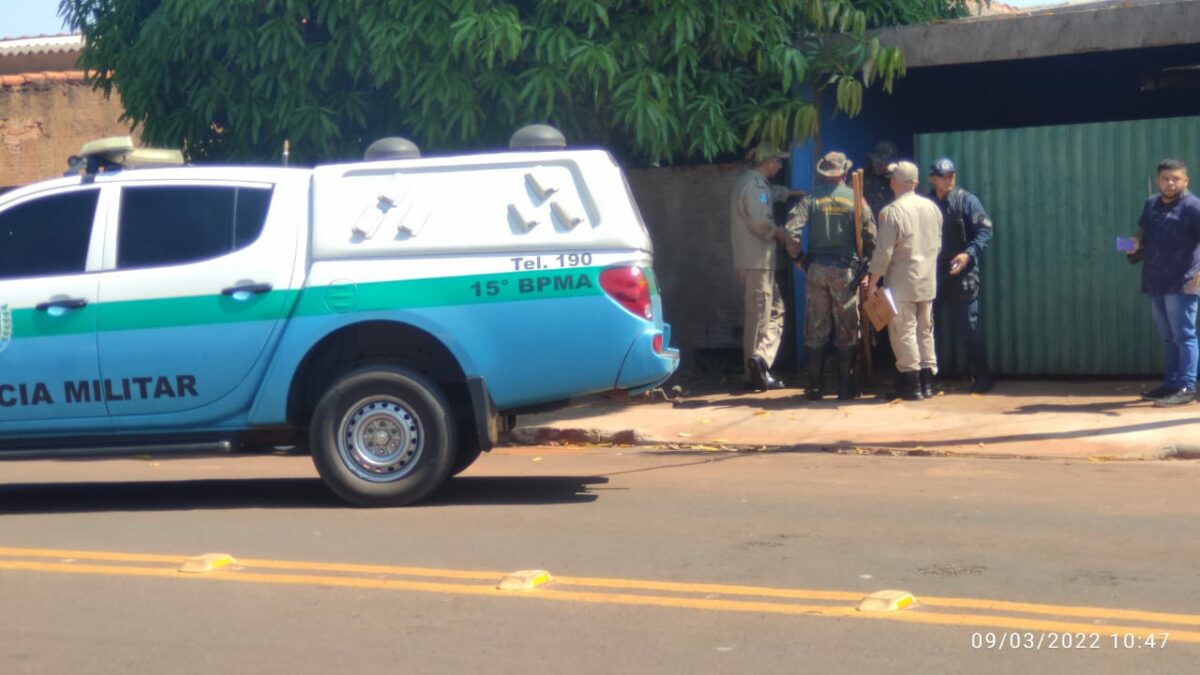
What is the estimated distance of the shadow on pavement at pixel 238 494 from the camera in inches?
359

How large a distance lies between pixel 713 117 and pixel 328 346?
5.19m

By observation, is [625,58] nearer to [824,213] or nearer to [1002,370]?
[824,213]

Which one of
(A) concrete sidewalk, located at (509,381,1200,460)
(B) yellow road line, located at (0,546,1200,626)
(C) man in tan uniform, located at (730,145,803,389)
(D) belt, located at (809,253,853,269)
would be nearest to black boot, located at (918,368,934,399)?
(A) concrete sidewalk, located at (509,381,1200,460)

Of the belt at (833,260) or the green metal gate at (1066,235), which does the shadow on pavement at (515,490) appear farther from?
the green metal gate at (1066,235)

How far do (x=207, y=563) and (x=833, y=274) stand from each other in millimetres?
7006

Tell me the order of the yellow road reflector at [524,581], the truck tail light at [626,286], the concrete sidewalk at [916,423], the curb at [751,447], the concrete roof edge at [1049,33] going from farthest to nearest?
the concrete roof edge at [1049,33] < the concrete sidewalk at [916,423] < the curb at [751,447] < the truck tail light at [626,286] < the yellow road reflector at [524,581]

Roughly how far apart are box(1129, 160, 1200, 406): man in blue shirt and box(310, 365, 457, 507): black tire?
602 centimetres

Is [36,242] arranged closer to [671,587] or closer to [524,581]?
[524,581]

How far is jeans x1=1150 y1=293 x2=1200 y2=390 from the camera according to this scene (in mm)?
11562

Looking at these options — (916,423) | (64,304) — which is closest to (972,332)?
(916,423)

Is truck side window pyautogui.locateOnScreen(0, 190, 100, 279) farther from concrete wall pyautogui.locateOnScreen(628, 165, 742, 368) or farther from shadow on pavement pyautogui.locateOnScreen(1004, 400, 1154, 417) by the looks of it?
shadow on pavement pyautogui.locateOnScreen(1004, 400, 1154, 417)

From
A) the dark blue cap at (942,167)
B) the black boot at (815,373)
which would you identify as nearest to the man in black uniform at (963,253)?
the dark blue cap at (942,167)

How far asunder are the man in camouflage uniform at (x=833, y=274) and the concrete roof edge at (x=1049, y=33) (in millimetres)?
1323

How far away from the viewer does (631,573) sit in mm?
6965
